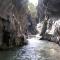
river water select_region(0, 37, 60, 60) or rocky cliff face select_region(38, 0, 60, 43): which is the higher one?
rocky cliff face select_region(38, 0, 60, 43)

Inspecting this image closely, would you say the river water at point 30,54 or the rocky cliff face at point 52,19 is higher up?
the rocky cliff face at point 52,19

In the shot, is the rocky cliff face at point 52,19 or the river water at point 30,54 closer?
the river water at point 30,54

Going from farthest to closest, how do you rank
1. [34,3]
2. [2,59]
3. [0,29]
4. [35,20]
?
[34,3] → [35,20] → [0,29] → [2,59]

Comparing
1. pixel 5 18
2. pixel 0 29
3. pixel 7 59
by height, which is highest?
pixel 5 18

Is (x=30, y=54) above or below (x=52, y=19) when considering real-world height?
below

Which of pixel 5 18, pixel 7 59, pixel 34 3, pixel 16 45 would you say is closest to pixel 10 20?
pixel 5 18

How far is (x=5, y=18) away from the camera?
15.1 metres

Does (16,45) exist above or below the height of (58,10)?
below

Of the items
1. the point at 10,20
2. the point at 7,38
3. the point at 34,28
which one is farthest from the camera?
the point at 34,28

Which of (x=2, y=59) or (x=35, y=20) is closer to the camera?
(x=2, y=59)

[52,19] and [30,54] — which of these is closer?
[30,54]

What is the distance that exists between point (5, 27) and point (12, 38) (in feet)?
5.24

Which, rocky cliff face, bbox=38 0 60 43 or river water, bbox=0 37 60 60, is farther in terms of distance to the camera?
rocky cliff face, bbox=38 0 60 43

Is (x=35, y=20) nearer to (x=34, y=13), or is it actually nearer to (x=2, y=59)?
(x=34, y=13)
